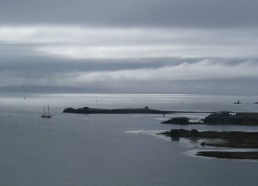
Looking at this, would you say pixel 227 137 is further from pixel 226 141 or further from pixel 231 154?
pixel 231 154

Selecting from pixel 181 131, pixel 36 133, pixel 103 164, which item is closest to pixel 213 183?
pixel 103 164

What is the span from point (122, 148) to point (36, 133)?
27025 millimetres

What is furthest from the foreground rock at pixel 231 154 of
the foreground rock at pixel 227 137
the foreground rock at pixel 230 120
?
the foreground rock at pixel 230 120

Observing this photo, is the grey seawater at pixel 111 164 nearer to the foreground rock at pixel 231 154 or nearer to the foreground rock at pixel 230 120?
the foreground rock at pixel 231 154

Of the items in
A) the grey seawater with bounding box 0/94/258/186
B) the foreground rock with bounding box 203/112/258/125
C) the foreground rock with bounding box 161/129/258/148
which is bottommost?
the grey seawater with bounding box 0/94/258/186

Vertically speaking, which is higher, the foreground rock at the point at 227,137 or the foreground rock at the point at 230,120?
the foreground rock at the point at 230,120

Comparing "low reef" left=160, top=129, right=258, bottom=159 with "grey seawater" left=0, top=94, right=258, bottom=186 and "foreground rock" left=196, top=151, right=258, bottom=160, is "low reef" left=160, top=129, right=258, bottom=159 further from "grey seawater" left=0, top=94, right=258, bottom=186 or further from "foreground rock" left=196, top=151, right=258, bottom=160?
"grey seawater" left=0, top=94, right=258, bottom=186

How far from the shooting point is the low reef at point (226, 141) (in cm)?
6036

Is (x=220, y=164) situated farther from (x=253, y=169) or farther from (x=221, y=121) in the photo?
(x=221, y=121)

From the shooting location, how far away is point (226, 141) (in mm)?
75062

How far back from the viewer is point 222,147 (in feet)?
225

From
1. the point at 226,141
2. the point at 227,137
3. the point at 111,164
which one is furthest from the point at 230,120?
the point at 111,164

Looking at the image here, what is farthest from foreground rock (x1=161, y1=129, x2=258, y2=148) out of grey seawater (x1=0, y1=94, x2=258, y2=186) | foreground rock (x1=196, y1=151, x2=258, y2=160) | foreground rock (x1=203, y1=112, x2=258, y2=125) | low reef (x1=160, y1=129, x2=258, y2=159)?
foreground rock (x1=203, y1=112, x2=258, y2=125)

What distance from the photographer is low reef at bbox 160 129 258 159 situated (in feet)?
198
